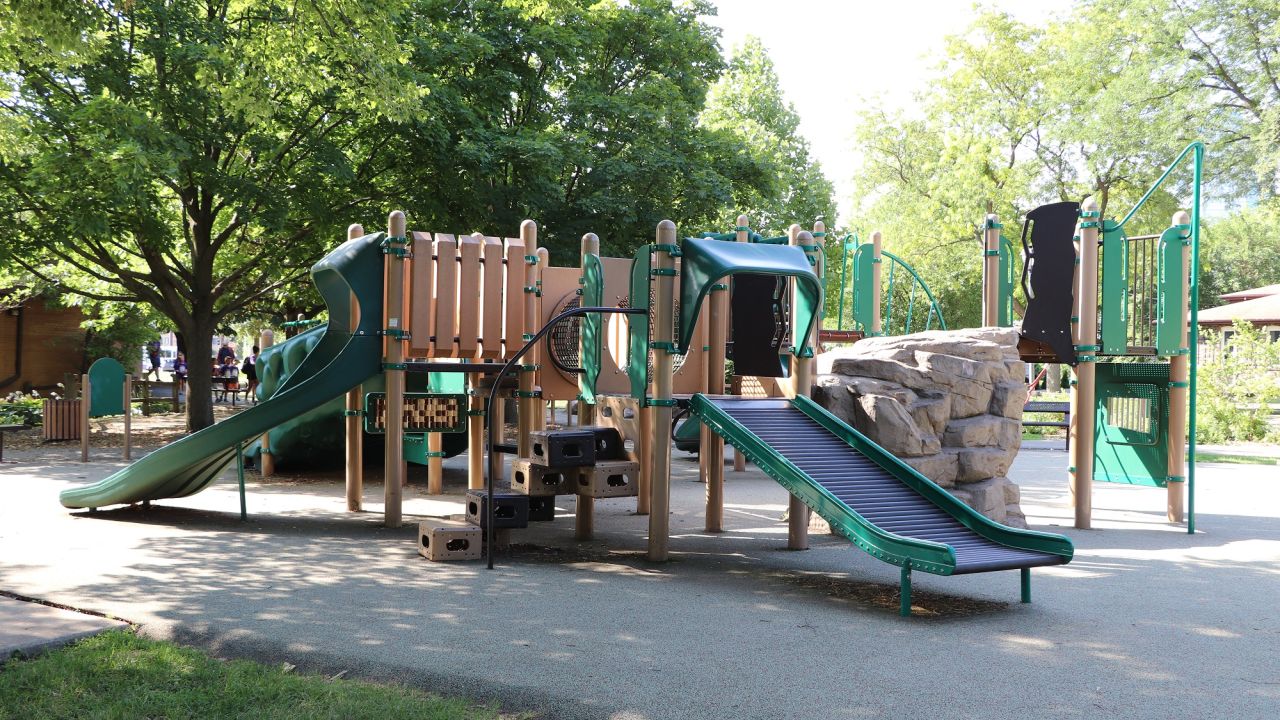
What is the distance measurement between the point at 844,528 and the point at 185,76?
1389 centimetres

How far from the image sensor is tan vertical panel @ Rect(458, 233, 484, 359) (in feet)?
33.5

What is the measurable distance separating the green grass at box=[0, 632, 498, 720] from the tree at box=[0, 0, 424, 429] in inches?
332

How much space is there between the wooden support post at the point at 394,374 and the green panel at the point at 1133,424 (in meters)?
7.99

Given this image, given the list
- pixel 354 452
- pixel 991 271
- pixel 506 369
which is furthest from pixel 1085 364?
pixel 354 452

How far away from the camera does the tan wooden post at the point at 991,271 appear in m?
12.0

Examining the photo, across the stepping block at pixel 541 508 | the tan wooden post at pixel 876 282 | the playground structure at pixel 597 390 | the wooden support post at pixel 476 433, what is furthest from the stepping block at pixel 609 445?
the tan wooden post at pixel 876 282

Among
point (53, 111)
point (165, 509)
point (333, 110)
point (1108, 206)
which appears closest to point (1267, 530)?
point (165, 509)

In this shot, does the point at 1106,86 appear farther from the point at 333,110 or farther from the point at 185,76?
the point at 185,76

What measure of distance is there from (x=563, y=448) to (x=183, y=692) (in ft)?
13.5

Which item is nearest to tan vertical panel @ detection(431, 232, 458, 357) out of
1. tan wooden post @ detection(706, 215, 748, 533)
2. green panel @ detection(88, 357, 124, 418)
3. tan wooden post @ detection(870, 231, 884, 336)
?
tan wooden post @ detection(706, 215, 748, 533)

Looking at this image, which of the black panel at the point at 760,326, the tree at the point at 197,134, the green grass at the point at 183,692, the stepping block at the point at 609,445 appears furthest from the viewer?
the tree at the point at 197,134

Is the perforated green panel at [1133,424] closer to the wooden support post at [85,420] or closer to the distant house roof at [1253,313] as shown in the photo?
the wooden support post at [85,420]

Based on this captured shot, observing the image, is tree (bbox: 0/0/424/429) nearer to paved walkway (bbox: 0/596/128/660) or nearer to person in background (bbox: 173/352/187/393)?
person in background (bbox: 173/352/187/393)

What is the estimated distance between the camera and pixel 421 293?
10023 mm
